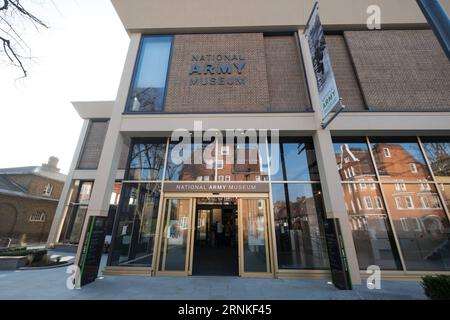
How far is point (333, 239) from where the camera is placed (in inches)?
229

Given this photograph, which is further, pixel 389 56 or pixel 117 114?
pixel 389 56

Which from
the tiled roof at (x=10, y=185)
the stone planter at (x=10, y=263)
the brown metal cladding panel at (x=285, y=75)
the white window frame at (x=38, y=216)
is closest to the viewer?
the stone planter at (x=10, y=263)

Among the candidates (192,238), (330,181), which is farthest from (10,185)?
(330,181)

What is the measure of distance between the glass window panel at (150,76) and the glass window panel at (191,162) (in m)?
1.99

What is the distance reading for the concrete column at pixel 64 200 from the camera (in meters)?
13.6

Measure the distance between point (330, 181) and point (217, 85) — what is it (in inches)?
231

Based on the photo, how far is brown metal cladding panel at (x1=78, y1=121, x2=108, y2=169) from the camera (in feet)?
50.7

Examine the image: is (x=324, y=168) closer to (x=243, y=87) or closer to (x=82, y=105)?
(x=243, y=87)

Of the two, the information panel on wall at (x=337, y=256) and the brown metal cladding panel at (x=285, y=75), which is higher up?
the brown metal cladding panel at (x=285, y=75)

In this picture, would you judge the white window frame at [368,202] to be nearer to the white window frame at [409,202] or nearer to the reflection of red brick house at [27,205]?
the white window frame at [409,202]

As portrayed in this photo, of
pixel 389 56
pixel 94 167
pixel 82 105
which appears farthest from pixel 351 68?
pixel 82 105

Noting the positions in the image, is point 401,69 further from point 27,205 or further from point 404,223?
point 27,205

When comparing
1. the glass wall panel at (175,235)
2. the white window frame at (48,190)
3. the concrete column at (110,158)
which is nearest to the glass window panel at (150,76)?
the concrete column at (110,158)

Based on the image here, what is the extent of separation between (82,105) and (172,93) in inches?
510
